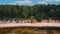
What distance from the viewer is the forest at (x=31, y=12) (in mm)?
1974

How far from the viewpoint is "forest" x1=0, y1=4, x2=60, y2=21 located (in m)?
1.97

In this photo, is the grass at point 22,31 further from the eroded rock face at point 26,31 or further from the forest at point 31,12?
the forest at point 31,12

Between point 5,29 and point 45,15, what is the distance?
48 centimetres

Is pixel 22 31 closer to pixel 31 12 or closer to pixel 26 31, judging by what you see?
pixel 26 31

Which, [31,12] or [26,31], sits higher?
[31,12]

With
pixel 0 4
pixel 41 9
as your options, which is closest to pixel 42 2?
pixel 41 9

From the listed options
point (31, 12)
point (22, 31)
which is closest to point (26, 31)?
point (22, 31)

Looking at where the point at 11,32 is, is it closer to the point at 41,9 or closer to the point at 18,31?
the point at 18,31

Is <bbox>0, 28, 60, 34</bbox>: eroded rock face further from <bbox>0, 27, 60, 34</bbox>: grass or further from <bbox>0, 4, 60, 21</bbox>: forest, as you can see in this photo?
<bbox>0, 4, 60, 21</bbox>: forest

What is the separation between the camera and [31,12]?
1.99 metres

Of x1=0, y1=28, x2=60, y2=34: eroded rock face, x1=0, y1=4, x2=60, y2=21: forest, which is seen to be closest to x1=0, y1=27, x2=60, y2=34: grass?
x1=0, y1=28, x2=60, y2=34: eroded rock face

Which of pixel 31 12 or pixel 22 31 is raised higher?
pixel 31 12

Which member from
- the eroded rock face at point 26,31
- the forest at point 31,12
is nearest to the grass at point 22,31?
the eroded rock face at point 26,31

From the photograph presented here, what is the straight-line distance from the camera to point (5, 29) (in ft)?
6.42
